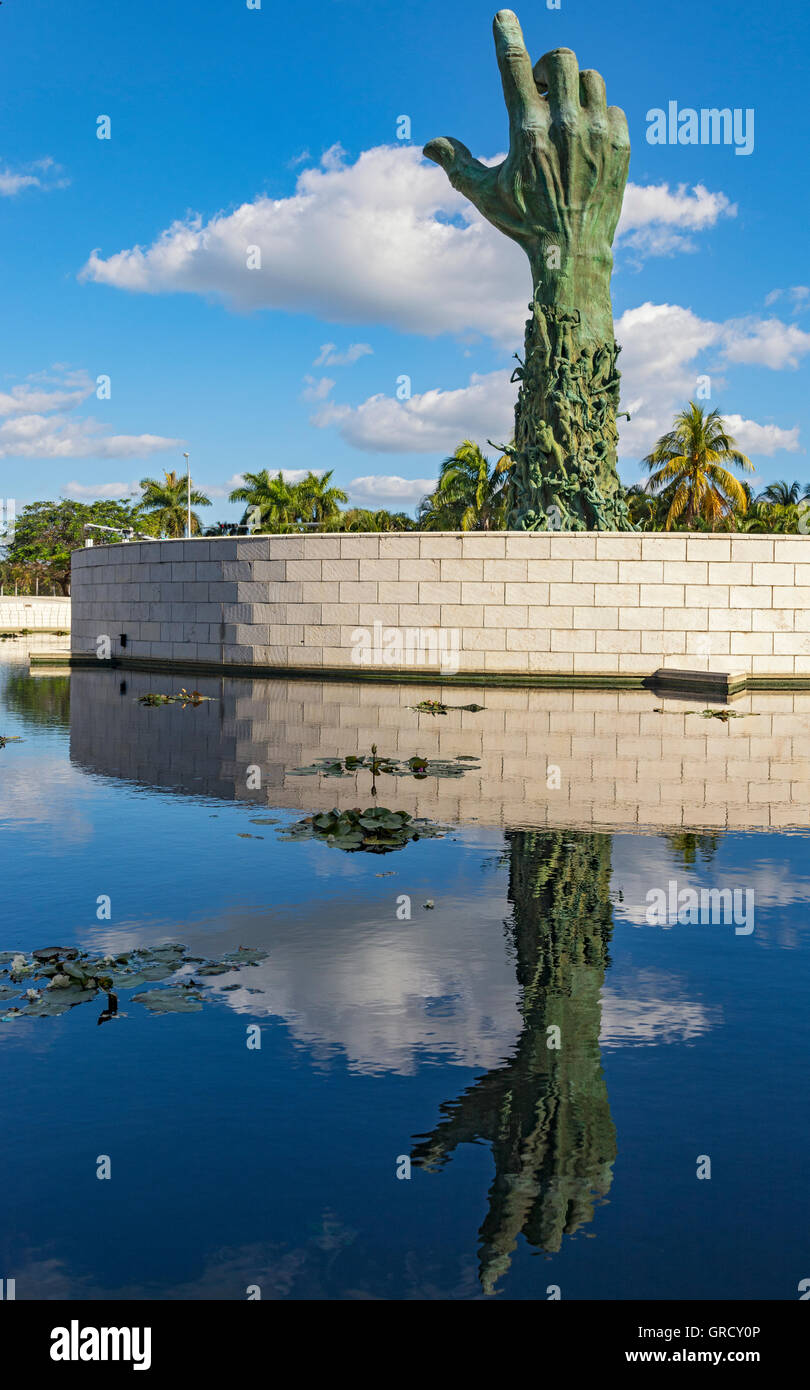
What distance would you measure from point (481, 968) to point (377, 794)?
16.2 feet

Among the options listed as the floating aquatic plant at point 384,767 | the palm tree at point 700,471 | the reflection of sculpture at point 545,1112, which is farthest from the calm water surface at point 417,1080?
the palm tree at point 700,471

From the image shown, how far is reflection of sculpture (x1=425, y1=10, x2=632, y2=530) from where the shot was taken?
25.0 metres

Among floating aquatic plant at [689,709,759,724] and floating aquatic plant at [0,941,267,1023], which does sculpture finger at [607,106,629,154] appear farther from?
floating aquatic plant at [0,941,267,1023]

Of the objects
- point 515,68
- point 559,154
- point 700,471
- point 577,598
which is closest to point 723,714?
point 577,598

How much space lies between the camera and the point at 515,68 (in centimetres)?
2517

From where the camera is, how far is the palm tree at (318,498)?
62219 millimetres

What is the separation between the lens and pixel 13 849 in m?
8.12

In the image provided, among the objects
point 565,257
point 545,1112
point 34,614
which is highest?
point 565,257

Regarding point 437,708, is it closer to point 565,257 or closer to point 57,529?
point 565,257

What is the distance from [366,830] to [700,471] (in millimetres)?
45555

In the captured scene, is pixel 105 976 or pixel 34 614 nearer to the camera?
pixel 105 976

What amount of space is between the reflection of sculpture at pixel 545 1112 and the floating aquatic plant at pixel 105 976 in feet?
4.99

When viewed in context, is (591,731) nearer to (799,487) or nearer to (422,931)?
(422,931)
